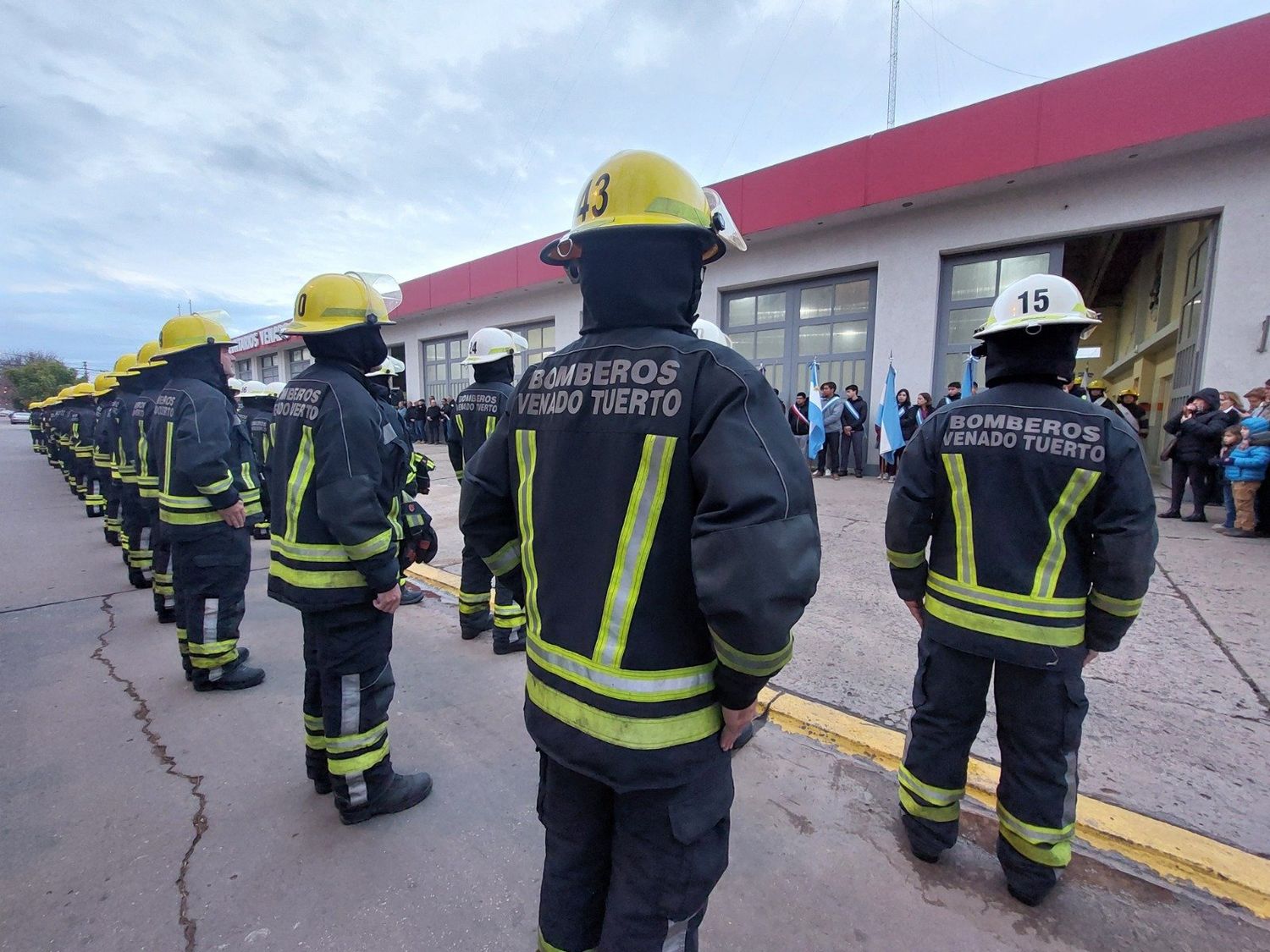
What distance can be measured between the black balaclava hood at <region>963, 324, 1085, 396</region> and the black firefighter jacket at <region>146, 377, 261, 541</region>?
3.81 m

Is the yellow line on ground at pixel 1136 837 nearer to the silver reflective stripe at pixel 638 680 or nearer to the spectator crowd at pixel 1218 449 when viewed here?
the silver reflective stripe at pixel 638 680

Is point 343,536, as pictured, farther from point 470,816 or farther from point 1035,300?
point 1035,300

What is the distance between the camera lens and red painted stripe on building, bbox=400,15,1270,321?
7.37m

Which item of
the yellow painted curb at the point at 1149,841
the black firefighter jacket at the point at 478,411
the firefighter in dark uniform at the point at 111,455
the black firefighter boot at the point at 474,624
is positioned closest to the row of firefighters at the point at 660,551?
the yellow painted curb at the point at 1149,841

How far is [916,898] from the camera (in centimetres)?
192

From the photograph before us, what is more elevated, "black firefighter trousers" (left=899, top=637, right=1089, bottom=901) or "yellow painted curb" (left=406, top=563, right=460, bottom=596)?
"black firefighter trousers" (left=899, top=637, right=1089, bottom=901)

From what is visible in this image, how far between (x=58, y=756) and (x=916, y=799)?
3.84 m

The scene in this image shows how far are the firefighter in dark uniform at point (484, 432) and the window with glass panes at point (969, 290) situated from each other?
9192 mm

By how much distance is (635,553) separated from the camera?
1228mm

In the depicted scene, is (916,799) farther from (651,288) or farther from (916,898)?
(651,288)

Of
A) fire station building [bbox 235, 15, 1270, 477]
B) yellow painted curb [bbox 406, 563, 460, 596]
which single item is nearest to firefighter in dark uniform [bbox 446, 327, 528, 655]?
yellow painted curb [bbox 406, 563, 460, 596]

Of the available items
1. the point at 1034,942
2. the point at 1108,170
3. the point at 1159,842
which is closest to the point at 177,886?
the point at 1034,942

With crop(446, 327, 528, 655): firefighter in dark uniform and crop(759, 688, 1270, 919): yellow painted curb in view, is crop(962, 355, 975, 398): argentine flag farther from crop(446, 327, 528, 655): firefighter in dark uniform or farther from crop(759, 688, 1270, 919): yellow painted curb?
crop(759, 688, 1270, 919): yellow painted curb

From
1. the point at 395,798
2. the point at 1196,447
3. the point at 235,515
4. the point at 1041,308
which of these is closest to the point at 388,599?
the point at 395,798
